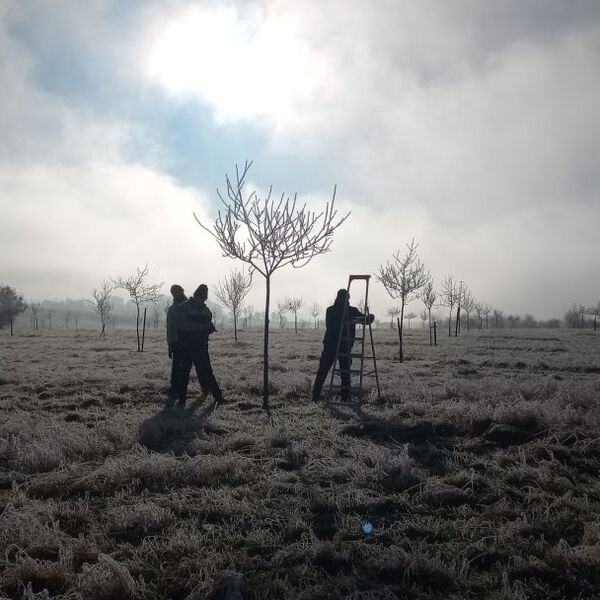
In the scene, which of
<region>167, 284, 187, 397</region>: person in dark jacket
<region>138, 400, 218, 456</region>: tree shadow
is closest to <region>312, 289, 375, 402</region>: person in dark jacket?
<region>138, 400, 218, 456</region>: tree shadow

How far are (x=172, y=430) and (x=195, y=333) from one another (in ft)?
9.49

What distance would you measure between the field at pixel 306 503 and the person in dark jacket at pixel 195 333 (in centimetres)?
124

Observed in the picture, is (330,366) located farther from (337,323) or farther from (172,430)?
(172,430)

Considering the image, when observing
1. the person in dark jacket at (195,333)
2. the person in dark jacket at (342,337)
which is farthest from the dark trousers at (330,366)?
the person in dark jacket at (195,333)

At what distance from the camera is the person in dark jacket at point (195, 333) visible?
348 inches

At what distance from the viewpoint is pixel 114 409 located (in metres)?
8.23

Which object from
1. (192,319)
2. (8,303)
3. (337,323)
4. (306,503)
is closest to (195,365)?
(192,319)

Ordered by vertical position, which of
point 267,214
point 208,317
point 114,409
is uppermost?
point 267,214

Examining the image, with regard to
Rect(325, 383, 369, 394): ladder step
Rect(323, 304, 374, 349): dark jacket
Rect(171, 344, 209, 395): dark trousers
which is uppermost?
Rect(323, 304, 374, 349): dark jacket

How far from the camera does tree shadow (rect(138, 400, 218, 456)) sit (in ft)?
18.5

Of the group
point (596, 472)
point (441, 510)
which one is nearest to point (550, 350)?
point (596, 472)

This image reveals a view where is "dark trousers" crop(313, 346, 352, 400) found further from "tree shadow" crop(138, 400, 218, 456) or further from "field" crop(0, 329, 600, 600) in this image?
"tree shadow" crop(138, 400, 218, 456)

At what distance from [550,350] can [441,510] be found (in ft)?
76.2

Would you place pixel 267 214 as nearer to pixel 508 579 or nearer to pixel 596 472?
pixel 596 472
